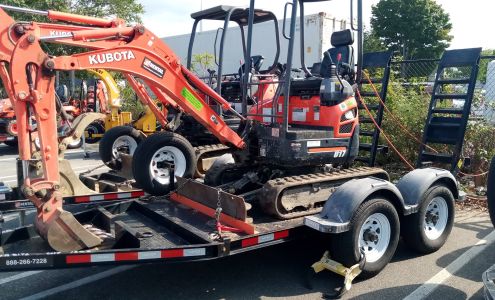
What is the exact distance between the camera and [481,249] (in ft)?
19.6

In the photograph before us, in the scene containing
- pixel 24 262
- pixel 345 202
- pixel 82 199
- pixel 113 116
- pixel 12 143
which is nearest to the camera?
pixel 24 262

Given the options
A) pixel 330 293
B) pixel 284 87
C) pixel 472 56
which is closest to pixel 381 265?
pixel 330 293

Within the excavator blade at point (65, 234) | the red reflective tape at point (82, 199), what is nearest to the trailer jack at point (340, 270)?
the excavator blade at point (65, 234)

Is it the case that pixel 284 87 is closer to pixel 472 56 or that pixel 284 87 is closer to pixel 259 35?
pixel 472 56

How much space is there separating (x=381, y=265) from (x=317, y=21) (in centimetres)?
1221

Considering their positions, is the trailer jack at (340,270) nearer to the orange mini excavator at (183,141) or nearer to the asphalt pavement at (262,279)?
the asphalt pavement at (262,279)

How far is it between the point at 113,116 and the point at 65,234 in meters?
11.0

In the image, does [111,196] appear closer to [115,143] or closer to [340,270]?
[115,143]

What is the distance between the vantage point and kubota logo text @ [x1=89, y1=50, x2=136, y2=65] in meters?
4.65

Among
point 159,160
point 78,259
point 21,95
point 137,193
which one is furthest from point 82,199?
point 78,259

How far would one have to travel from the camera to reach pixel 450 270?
5.25m

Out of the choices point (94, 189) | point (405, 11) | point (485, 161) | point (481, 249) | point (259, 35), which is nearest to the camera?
point (481, 249)

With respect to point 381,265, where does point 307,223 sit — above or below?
above

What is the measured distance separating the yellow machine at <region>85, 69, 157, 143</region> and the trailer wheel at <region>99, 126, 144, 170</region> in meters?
2.47
